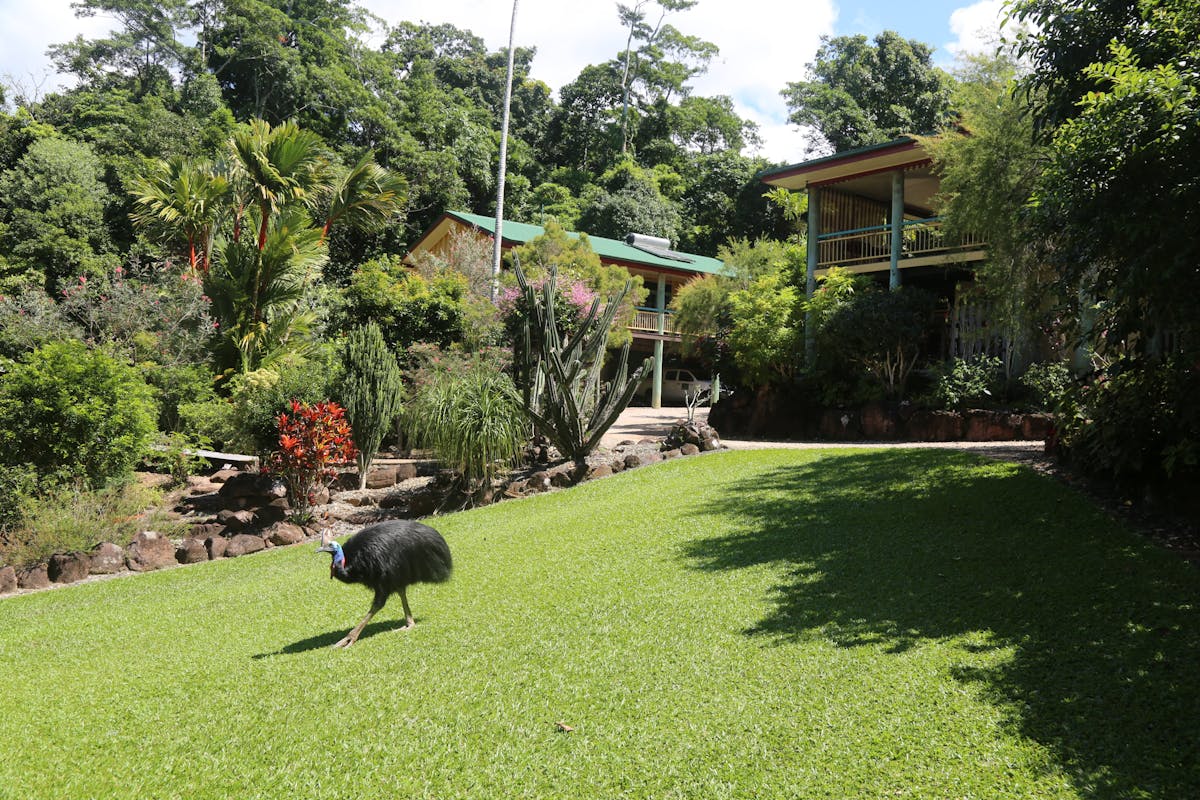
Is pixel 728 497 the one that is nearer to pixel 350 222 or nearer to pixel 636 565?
pixel 636 565

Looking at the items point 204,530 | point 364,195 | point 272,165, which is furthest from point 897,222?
point 204,530

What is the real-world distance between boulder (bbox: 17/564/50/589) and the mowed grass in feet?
4.87

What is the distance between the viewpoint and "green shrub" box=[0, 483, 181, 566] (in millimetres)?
9008

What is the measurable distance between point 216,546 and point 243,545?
33 centimetres

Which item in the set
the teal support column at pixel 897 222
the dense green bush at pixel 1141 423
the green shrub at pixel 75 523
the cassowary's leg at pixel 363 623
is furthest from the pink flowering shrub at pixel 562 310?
the cassowary's leg at pixel 363 623

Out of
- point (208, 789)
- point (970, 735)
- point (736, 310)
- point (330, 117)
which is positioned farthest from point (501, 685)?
point (330, 117)

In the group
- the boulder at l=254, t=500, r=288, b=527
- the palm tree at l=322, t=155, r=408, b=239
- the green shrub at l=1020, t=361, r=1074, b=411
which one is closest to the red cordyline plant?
the boulder at l=254, t=500, r=288, b=527

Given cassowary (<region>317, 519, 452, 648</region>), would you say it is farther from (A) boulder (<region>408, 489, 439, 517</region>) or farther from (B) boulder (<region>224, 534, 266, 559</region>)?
(A) boulder (<region>408, 489, 439, 517</region>)

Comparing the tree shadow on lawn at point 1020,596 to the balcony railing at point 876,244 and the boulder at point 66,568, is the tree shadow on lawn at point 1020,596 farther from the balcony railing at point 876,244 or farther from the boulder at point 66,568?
the balcony railing at point 876,244

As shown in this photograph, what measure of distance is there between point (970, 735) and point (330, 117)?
127 ft

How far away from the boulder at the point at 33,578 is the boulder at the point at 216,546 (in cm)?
167

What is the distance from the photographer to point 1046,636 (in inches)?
173

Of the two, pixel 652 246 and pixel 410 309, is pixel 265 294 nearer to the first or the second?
pixel 410 309

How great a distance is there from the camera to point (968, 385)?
43.5 ft
